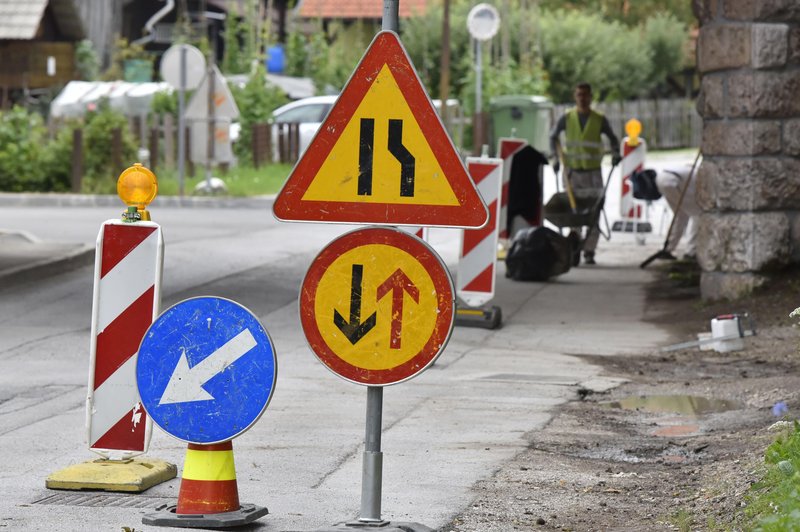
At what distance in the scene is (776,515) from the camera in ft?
17.7

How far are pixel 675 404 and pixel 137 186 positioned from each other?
13.2 feet

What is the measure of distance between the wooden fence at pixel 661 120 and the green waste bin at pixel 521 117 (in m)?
10.5

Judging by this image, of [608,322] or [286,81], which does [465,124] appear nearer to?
[286,81]

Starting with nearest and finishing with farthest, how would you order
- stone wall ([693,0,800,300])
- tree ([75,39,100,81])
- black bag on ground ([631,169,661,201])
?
stone wall ([693,0,800,300]) < black bag on ground ([631,169,661,201]) < tree ([75,39,100,81])

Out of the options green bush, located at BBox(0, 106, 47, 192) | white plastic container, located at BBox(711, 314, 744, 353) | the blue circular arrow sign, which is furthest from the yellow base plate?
green bush, located at BBox(0, 106, 47, 192)

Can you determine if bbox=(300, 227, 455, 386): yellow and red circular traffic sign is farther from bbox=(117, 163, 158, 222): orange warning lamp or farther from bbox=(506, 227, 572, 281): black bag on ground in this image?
bbox=(506, 227, 572, 281): black bag on ground

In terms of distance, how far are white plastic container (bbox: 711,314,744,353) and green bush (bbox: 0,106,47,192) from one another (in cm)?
1812

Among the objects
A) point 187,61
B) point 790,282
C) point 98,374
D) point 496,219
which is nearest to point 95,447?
point 98,374

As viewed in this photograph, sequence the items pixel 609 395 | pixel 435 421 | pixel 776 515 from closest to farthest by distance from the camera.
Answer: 1. pixel 776 515
2. pixel 435 421
3. pixel 609 395

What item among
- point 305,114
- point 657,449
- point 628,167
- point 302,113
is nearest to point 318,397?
point 657,449

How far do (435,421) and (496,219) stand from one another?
4515 millimetres

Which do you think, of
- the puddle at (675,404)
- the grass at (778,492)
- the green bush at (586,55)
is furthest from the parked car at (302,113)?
the grass at (778,492)

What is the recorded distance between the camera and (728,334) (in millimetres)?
11664

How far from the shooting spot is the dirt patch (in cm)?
659
